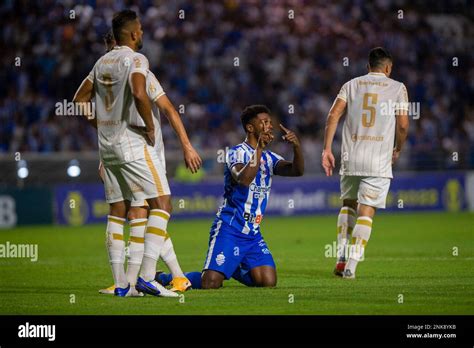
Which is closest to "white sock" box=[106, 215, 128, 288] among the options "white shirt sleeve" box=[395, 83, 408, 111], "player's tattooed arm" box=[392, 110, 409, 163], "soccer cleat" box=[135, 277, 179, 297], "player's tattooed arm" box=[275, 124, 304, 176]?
"soccer cleat" box=[135, 277, 179, 297]

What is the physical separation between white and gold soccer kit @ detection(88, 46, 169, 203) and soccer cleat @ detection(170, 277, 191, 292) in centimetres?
114

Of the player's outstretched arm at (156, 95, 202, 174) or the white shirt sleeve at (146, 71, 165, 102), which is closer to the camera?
the player's outstretched arm at (156, 95, 202, 174)

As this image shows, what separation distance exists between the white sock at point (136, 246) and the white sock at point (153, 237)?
0.10 metres

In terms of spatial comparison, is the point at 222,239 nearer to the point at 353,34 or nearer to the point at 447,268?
the point at 447,268

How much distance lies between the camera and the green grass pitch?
8.55 meters

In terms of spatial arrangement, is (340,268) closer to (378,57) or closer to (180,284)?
(180,284)

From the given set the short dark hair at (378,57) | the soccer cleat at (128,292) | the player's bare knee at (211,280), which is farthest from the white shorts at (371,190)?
the soccer cleat at (128,292)

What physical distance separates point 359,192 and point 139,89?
331 cm

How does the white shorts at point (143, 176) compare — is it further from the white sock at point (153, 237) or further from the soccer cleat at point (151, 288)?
the soccer cleat at point (151, 288)

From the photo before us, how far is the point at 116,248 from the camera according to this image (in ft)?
30.7

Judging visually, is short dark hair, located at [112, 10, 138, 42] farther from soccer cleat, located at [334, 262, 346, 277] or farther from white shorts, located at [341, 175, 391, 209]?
soccer cleat, located at [334, 262, 346, 277]
